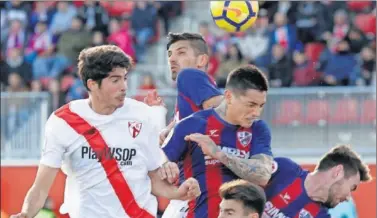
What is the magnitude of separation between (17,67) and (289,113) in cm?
523

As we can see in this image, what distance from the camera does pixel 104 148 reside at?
25.5 feet

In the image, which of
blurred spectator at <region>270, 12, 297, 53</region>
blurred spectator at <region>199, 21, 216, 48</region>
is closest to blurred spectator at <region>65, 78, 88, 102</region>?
blurred spectator at <region>199, 21, 216, 48</region>

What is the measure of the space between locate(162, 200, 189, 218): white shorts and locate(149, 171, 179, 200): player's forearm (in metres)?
0.53

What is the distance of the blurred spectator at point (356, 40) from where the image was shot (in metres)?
18.4

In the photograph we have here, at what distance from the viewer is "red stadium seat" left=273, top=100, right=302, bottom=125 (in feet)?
55.3

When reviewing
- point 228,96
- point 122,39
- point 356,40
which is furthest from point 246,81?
point 122,39

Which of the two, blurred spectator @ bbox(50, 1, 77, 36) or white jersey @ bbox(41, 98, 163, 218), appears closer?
white jersey @ bbox(41, 98, 163, 218)

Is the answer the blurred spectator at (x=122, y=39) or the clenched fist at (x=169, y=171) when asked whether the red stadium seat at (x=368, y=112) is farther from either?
the clenched fist at (x=169, y=171)

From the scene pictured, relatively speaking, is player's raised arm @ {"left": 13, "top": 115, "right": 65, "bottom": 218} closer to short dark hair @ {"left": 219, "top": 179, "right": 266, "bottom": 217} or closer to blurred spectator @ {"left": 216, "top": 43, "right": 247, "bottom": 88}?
short dark hair @ {"left": 219, "top": 179, "right": 266, "bottom": 217}

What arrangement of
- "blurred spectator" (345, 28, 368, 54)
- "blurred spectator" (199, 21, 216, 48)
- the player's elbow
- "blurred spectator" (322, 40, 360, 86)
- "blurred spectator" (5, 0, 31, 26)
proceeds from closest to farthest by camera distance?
the player's elbow < "blurred spectator" (322, 40, 360, 86) < "blurred spectator" (345, 28, 368, 54) < "blurred spectator" (199, 21, 216, 48) < "blurred spectator" (5, 0, 31, 26)

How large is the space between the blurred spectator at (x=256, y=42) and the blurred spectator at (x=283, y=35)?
14 cm

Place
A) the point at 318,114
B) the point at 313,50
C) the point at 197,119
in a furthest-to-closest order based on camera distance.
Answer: the point at 313,50, the point at 318,114, the point at 197,119

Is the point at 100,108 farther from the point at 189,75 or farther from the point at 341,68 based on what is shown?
the point at 341,68

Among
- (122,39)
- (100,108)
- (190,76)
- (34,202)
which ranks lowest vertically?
(122,39)
